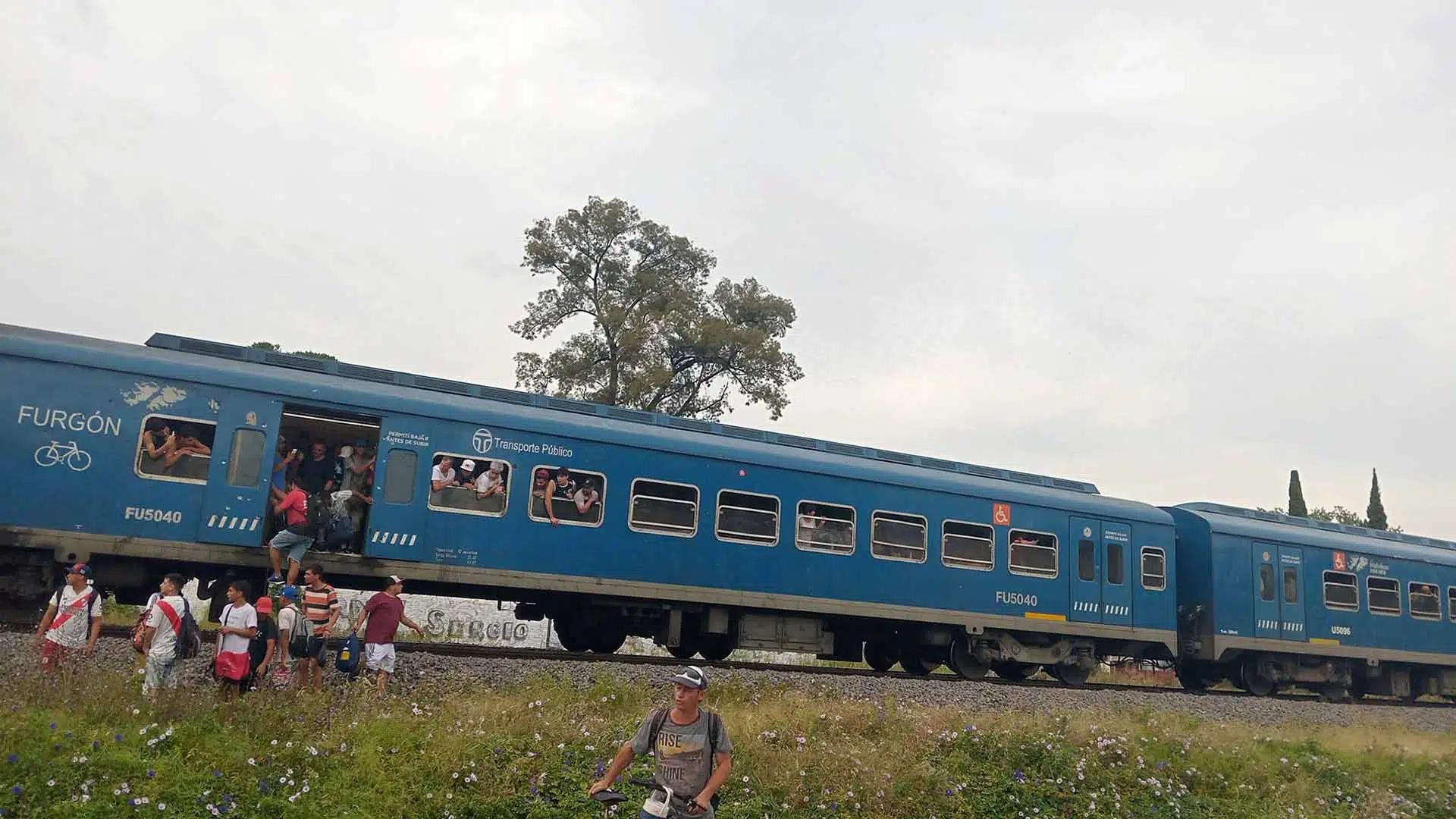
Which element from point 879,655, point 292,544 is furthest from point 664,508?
point 879,655

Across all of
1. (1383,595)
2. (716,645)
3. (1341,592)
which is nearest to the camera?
(716,645)

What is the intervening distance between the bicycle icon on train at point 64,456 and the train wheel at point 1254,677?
2009cm

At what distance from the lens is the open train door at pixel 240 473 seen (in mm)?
13094

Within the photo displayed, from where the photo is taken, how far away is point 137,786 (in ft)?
27.1

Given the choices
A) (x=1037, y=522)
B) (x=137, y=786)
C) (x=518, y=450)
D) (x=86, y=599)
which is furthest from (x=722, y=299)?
(x=137, y=786)

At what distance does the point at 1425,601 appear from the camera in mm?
22750

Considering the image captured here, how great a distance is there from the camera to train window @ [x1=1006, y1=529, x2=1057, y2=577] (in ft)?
59.6

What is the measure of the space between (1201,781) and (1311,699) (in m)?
10.7

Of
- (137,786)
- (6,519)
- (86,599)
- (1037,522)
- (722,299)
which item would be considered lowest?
(137,786)

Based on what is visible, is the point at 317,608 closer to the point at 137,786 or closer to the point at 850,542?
the point at 137,786

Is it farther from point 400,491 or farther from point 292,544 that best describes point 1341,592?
point 292,544

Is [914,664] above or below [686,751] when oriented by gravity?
above

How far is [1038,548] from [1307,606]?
6822 millimetres

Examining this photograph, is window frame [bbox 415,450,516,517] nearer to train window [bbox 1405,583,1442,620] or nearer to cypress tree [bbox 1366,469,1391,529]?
train window [bbox 1405,583,1442,620]
